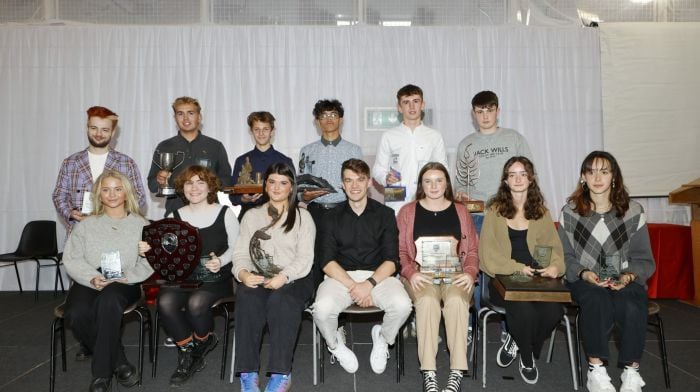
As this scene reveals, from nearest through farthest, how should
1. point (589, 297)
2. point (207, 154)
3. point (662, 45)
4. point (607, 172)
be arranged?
1. point (589, 297)
2. point (607, 172)
3. point (207, 154)
4. point (662, 45)

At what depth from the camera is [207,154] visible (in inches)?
171

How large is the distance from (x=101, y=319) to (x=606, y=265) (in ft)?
9.82

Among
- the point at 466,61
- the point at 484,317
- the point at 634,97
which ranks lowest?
the point at 484,317

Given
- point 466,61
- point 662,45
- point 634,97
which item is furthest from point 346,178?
point 662,45

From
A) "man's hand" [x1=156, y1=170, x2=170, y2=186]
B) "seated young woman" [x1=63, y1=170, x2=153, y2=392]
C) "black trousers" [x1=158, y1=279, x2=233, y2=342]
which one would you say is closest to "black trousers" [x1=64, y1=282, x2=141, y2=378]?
"seated young woman" [x1=63, y1=170, x2=153, y2=392]

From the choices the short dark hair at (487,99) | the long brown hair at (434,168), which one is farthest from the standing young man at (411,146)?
the long brown hair at (434,168)

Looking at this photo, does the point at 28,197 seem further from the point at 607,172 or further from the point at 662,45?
the point at 662,45

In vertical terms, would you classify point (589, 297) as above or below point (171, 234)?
below

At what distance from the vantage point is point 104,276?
324 centimetres

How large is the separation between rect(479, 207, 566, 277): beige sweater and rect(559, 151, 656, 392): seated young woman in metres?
0.12

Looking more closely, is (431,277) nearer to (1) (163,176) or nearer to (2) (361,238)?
(2) (361,238)

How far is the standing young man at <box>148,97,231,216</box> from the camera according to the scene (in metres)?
4.24

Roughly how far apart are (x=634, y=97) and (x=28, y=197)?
7417 millimetres

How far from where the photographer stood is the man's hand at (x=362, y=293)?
10.6ft
